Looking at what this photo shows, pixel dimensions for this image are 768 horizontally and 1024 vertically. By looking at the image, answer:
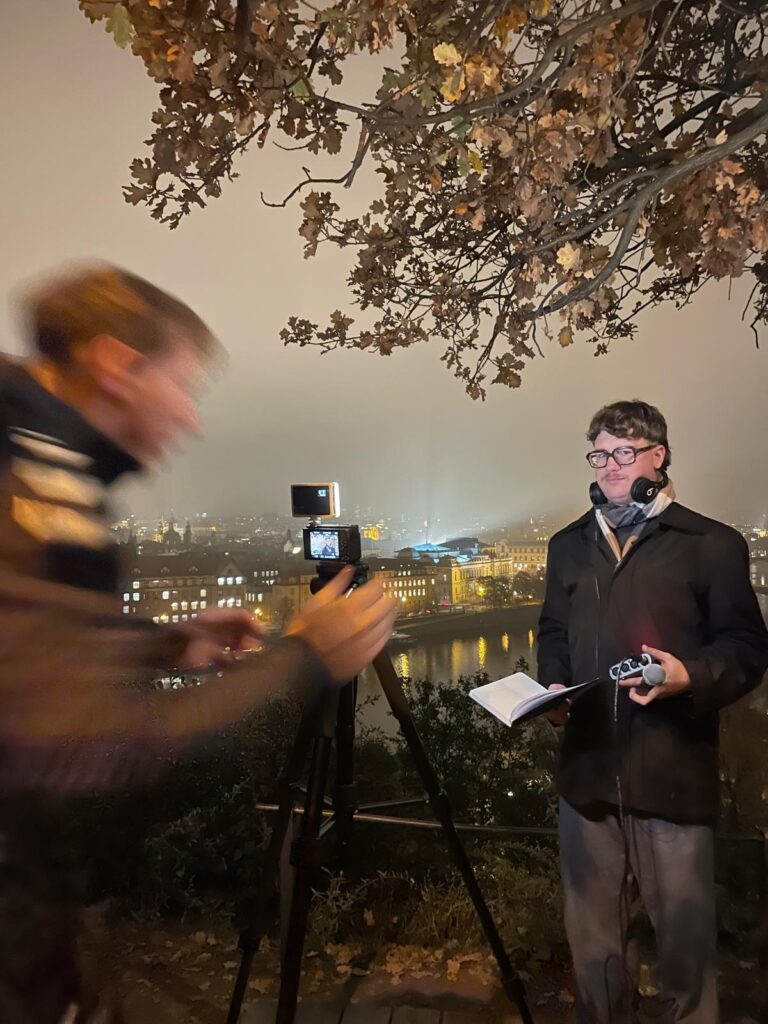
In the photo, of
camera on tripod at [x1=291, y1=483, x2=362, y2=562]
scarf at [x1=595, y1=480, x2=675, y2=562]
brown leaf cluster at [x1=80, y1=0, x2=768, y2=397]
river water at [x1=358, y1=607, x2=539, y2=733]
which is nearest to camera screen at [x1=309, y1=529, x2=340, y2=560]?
camera on tripod at [x1=291, y1=483, x2=362, y2=562]

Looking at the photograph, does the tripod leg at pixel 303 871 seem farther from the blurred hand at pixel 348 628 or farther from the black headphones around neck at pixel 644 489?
the black headphones around neck at pixel 644 489

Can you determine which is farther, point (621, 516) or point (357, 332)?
point (357, 332)

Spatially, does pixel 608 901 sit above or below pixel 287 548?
below

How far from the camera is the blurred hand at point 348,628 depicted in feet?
3.57

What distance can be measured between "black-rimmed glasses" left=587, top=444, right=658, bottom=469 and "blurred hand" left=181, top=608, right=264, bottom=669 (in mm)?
921

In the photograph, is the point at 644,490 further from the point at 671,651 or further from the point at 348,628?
the point at 348,628

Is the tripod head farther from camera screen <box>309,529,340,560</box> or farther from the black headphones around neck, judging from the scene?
the black headphones around neck

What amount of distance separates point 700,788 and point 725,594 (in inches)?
17.5

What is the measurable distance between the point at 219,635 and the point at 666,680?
0.96 metres

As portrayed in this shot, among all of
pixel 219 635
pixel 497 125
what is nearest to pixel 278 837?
pixel 219 635

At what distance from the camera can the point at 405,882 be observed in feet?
8.66

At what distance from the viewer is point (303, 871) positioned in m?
1.55

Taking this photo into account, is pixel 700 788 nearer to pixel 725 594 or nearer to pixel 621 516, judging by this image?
pixel 725 594

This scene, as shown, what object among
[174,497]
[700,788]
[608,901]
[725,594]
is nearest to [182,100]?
[174,497]
